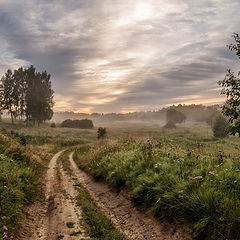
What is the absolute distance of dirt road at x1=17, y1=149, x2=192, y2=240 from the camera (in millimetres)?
5754

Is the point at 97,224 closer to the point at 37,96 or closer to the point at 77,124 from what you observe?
the point at 37,96

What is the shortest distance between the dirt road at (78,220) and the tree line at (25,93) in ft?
197

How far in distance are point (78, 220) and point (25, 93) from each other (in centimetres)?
6715

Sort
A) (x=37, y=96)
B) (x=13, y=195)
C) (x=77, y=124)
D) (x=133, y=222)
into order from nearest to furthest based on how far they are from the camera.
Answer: (x=133, y=222) < (x=13, y=195) < (x=37, y=96) < (x=77, y=124)

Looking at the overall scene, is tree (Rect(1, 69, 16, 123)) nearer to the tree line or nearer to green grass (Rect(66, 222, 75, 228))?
the tree line

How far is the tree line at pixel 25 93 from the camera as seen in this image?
63.4 metres

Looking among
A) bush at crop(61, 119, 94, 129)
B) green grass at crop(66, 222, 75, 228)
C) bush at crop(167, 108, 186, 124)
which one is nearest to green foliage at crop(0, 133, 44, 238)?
green grass at crop(66, 222, 75, 228)

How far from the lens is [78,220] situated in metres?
6.77

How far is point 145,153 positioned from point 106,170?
3.10 meters

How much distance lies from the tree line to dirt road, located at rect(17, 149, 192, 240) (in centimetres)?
5994

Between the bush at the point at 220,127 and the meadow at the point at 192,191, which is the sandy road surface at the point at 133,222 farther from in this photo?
the bush at the point at 220,127

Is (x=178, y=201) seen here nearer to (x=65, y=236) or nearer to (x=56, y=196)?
(x=65, y=236)

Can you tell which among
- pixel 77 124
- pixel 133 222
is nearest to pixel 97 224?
pixel 133 222

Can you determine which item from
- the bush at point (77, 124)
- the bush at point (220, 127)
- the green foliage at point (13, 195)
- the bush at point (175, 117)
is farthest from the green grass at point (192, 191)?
the bush at point (175, 117)
